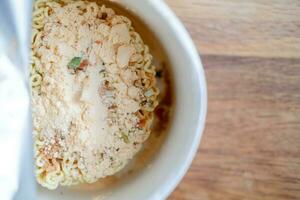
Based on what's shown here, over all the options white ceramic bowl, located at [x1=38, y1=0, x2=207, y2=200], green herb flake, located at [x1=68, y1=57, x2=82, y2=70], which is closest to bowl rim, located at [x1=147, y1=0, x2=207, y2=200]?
white ceramic bowl, located at [x1=38, y1=0, x2=207, y2=200]

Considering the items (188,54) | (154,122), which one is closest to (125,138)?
(154,122)

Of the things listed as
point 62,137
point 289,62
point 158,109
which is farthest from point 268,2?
point 62,137

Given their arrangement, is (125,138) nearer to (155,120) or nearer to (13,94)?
(155,120)

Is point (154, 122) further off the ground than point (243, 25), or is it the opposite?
point (243, 25)

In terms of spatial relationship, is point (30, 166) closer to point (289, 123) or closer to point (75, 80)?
point (75, 80)

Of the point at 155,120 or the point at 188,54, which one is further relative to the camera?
the point at 155,120
